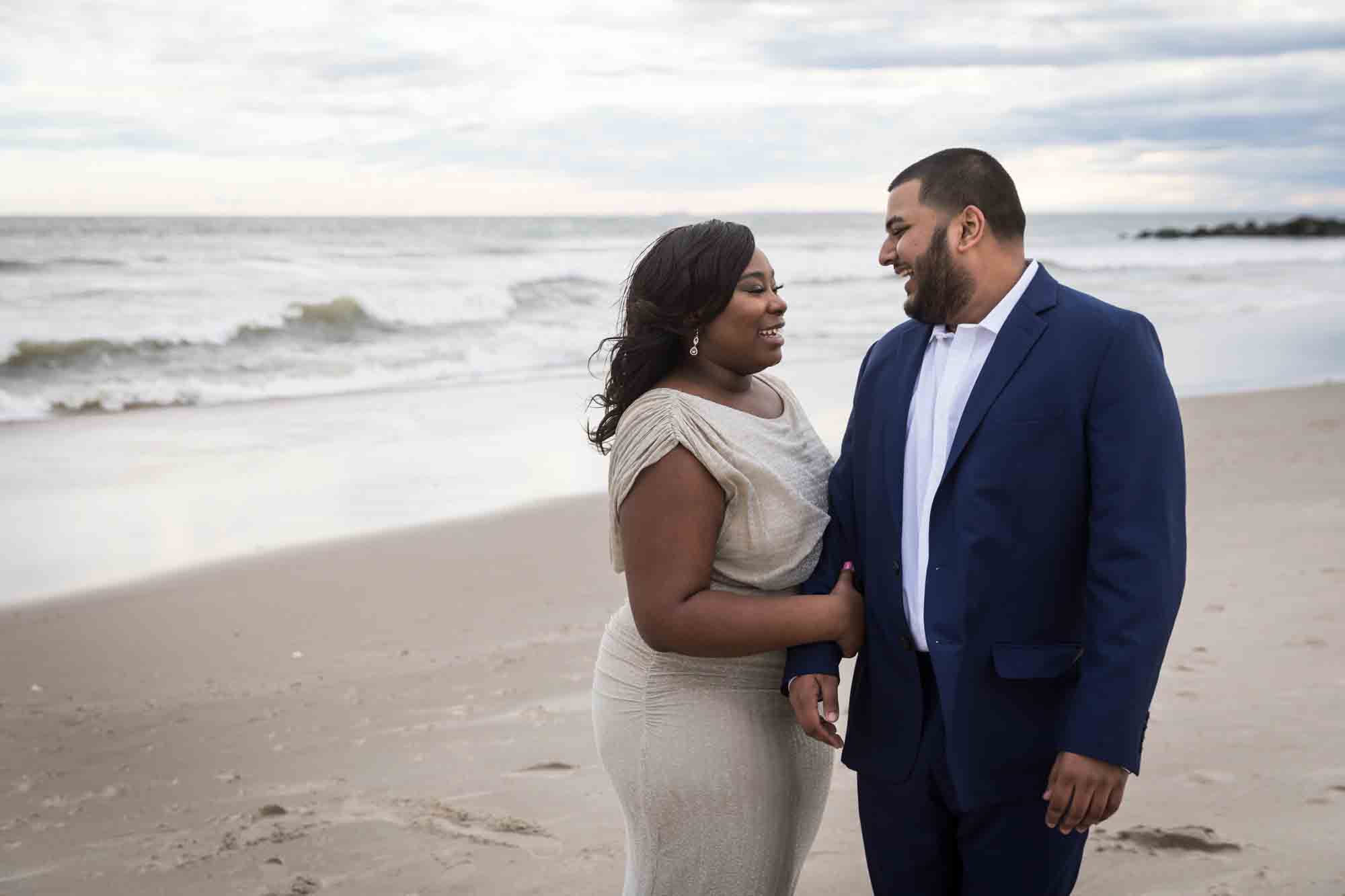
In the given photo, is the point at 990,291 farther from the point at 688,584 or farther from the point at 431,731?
the point at 431,731

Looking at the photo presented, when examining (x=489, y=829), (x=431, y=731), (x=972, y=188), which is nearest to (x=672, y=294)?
(x=972, y=188)

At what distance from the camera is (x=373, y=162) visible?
4597cm

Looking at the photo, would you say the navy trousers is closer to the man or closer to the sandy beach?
the man

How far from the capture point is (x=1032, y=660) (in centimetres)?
232

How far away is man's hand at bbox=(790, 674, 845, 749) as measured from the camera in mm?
2471

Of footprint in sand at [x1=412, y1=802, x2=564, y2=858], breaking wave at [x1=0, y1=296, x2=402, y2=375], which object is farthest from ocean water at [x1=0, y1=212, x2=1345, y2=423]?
footprint in sand at [x1=412, y1=802, x2=564, y2=858]

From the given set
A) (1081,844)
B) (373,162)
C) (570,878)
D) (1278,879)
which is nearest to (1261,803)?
(1278,879)

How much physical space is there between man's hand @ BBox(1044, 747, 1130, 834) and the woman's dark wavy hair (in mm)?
1095

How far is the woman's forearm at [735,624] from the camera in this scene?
2.44 m

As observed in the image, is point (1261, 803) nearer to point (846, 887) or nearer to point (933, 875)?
point (846, 887)

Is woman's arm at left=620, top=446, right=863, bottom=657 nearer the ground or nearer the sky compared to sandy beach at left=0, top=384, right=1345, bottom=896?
nearer the sky

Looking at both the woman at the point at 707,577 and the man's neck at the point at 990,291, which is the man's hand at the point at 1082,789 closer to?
the woman at the point at 707,577

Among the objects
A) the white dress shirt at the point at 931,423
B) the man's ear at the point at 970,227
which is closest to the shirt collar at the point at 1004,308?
the white dress shirt at the point at 931,423

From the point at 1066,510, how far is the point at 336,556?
5719 mm
